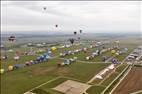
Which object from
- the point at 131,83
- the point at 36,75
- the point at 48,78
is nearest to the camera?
the point at 131,83

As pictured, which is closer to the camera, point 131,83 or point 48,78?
point 131,83

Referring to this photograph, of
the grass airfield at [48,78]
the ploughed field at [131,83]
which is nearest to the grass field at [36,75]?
the grass airfield at [48,78]

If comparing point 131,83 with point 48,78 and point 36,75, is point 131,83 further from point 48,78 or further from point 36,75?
point 36,75

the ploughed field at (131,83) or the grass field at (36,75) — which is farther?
the grass field at (36,75)

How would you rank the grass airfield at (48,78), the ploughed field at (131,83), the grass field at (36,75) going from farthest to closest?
the grass field at (36,75)
the grass airfield at (48,78)
the ploughed field at (131,83)

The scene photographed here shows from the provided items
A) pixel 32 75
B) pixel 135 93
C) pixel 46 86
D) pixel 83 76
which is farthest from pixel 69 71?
pixel 135 93

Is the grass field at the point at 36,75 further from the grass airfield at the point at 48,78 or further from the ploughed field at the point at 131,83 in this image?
the ploughed field at the point at 131,83

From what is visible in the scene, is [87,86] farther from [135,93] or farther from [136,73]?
[136,73]

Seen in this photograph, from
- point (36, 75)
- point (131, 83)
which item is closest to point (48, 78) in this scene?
point (36, 75)

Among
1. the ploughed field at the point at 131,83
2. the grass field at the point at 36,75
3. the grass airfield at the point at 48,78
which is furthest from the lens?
the grass field at the point at 36,75

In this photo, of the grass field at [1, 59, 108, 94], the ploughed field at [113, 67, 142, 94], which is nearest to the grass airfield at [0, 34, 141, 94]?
the grass field at [1, 59, 108, 94]

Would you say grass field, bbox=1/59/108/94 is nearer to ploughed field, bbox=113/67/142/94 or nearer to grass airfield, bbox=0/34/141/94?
grass airfield, bbox=0/34/141/94
